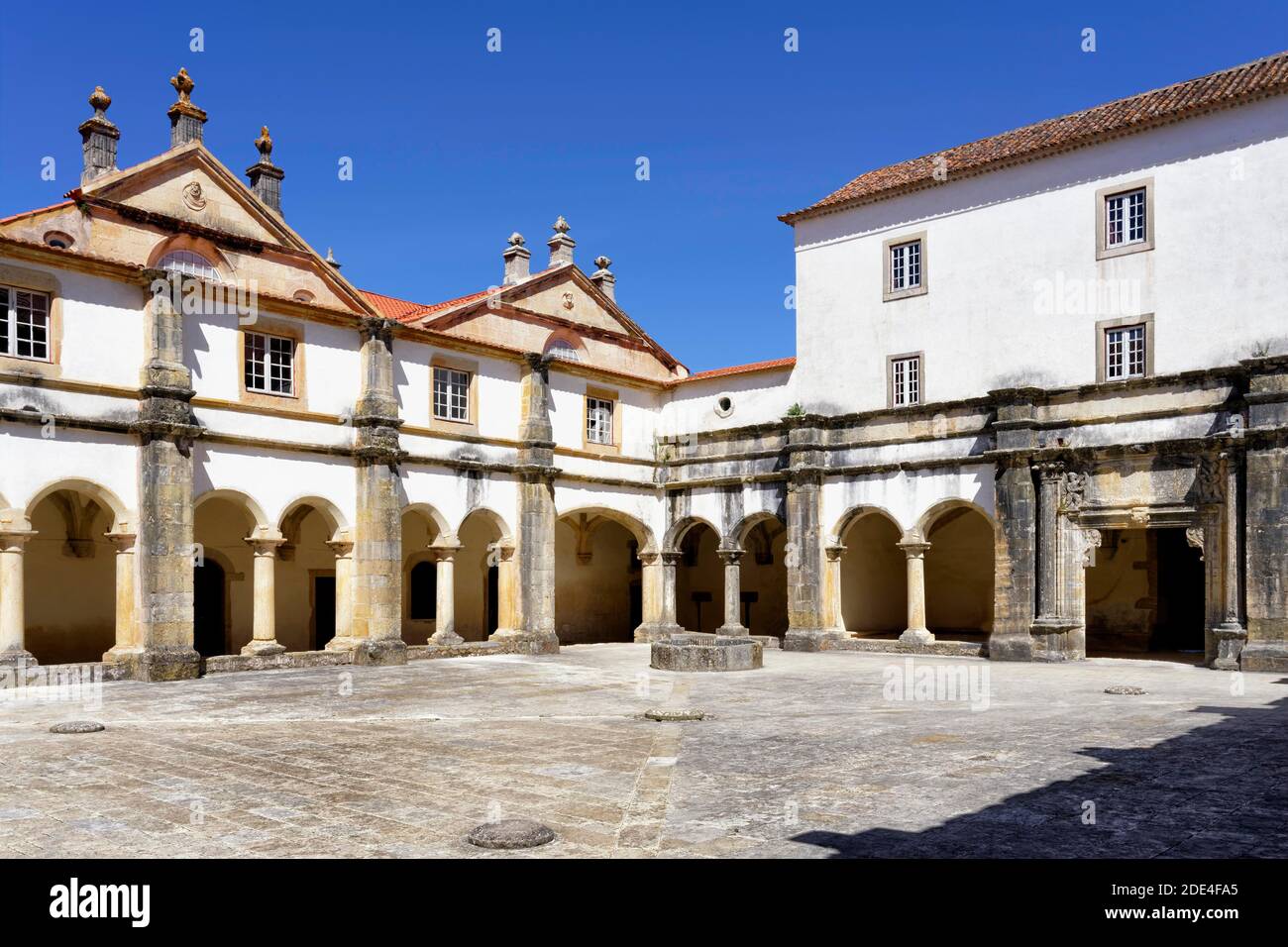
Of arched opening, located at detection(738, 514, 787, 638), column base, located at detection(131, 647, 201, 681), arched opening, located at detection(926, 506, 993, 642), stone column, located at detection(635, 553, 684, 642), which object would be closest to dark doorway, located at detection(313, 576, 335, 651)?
column base, located at detection(131, 647, 201, 681)

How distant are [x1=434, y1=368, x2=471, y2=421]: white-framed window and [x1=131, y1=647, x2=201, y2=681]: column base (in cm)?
762

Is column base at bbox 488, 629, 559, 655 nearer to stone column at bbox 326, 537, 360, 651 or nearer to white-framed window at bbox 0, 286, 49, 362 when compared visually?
stone column at bbox 326, 537, 360, 651

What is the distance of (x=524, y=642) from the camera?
2452 cm

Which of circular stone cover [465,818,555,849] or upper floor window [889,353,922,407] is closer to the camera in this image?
circular stone cover [465,818,555,849]

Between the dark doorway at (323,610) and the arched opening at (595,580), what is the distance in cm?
656

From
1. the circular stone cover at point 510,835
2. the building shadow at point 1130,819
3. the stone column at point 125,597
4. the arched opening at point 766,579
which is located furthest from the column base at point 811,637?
the circular stone cover at point 510,835

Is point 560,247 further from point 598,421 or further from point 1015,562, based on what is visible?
point 1015,562

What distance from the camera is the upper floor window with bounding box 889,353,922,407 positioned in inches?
983

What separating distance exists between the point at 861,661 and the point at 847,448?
535 centimetres

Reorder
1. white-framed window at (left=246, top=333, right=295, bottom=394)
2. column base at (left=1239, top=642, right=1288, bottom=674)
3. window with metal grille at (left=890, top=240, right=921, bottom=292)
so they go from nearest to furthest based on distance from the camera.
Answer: column base at (left=1239, top=642, right=1288, bottom=674), white-framed window at (left=246, top=333, right=295, bottom=394), window with metal grille at (left=890, top=240, right=921, bottom=292)

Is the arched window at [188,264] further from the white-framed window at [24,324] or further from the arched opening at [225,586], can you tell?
the arched opening at [225,586]

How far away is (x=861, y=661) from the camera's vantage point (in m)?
22.3
